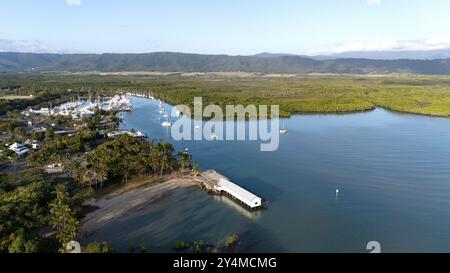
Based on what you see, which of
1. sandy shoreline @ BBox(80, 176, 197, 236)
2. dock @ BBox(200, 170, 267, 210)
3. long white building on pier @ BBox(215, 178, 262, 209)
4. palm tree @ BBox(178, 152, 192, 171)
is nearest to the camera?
sandy shoreline @ BBox(80, 176, 197, 236)

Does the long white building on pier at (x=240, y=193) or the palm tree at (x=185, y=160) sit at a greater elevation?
the palm tree at (x=185, y=160)

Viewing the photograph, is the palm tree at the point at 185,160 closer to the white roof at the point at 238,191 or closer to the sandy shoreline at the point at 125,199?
the sandy shoreline at the point at 125,199

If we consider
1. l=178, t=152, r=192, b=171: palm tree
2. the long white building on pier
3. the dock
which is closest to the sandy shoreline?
the dock

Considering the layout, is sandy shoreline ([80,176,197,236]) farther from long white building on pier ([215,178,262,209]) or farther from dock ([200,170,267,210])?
long white building on pier ([215,178,262,209])

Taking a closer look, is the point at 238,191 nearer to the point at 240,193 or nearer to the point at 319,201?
the point at 240,193

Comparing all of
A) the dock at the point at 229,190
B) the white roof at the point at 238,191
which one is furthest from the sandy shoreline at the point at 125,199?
the white roof at the point at 238,191

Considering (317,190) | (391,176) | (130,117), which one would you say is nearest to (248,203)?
(317,190)

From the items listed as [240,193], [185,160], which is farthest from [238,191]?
[185,160]
